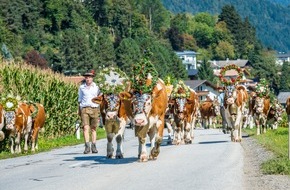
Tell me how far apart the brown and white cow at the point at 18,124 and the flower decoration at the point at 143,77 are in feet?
25.1

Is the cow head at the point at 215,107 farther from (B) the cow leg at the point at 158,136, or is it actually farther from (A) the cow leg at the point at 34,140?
(B) the cow leg at the point at 158,136

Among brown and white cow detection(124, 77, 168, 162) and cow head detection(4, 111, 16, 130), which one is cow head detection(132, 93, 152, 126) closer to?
brown and white cow detection(124, 77, 168, 162)

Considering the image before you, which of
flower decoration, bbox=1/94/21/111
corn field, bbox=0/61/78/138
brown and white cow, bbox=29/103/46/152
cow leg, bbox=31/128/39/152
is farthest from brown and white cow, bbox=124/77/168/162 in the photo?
corn field, bbox=0/61/78/138

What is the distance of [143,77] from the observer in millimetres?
19672

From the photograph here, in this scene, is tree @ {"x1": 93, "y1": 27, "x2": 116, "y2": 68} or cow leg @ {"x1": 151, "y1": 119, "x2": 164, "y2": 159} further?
tree @ {"x1": 93, "y1": 27, "x2": 116, "y2": 68}

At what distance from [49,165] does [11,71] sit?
51.2 feet

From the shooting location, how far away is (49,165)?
812 inches

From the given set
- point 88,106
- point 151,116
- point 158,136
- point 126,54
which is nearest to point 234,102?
point 88,106

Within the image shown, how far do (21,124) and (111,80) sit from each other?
22.1ft

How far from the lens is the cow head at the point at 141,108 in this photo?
62.9 ft

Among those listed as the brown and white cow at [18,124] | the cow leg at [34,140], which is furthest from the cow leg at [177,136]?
the brown and white cow at [18,124]

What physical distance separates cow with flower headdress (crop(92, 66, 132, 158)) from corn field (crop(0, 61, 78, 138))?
11192 millimetres

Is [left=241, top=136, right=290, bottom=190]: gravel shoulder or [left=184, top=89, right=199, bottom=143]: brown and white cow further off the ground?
[left=184, top=89, right=199, bottom=143]: brown and white cow

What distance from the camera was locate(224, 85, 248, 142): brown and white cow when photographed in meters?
28.8
